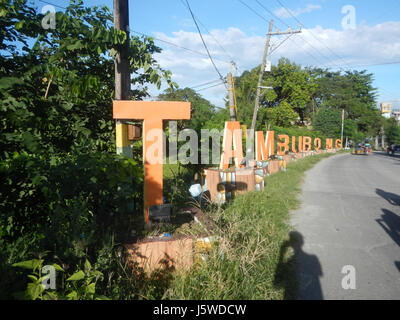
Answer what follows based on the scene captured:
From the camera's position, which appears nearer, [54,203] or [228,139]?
[54,203]

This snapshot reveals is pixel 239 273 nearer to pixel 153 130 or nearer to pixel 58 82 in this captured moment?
pixel 153 130

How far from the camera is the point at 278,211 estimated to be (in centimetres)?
650

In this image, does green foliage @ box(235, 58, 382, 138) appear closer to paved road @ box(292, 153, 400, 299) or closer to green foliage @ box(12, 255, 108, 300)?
paved road @ box(292, 153, 400, 299)

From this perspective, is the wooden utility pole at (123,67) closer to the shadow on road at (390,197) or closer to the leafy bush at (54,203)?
the leafy bush at (54,203)

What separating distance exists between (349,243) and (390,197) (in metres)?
4.93

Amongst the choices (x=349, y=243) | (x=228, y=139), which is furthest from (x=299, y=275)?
(x=228, y=139)

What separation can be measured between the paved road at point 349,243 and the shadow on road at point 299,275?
12 millimetres

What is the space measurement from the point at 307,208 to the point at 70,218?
6.20 metres

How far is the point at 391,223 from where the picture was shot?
5984 millimetres

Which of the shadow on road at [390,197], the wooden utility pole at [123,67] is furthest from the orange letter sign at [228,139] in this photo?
the wooden utility pole at [123,67]

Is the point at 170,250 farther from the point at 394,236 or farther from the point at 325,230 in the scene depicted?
the point at 394,236

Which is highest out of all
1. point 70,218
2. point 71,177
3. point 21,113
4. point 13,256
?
point 21,113

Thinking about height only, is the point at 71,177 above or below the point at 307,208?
above
